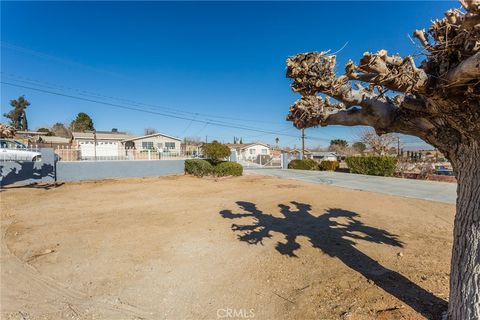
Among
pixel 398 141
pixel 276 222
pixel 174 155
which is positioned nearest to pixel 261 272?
pixel 276 222

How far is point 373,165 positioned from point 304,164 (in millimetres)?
7799

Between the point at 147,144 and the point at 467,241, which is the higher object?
the point at 147,144

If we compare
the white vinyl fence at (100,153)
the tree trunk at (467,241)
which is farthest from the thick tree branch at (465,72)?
the white vinyl fence at (100,153)

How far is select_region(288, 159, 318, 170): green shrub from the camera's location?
24.2m

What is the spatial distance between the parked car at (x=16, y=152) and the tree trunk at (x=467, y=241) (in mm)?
16386

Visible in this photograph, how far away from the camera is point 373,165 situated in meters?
17.6

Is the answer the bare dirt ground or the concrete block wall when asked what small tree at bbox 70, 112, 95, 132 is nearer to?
the concrete block wall

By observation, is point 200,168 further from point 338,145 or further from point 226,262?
point 338,145

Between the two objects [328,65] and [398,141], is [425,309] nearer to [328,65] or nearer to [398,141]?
Result: [328,65]

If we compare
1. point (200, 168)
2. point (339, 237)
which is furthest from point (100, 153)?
point (339, 237)

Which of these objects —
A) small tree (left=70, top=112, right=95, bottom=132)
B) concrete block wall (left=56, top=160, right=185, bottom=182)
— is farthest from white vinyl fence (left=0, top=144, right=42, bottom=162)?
small tree (left=70, top=112, right=95, bottom=132)

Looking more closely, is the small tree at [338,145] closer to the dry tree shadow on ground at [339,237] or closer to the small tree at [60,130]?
the dry tree shadow on ground at [339,237]

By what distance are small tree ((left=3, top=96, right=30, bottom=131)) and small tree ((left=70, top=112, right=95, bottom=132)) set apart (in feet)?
24.9

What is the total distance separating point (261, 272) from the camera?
3.79 meters
